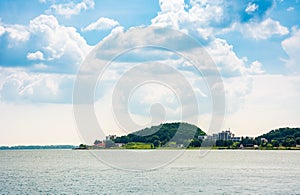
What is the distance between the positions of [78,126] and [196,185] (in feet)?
62.5

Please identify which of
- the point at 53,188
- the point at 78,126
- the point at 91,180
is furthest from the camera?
the point at 91,180

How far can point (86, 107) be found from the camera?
223 ft

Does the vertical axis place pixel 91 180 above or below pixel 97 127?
below

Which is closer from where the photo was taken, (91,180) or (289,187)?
(289,187)

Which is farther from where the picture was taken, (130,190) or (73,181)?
(73,181)

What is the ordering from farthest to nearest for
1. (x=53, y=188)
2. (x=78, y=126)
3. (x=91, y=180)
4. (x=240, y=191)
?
(x=91, y=180) → (x=78, y=126) → (x=53, y=188) → (x=240, y=191)

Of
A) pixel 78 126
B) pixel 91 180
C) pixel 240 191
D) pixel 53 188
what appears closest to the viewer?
pixel 240 191

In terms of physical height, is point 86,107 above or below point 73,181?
above

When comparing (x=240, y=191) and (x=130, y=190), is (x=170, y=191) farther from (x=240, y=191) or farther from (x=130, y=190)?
(x=240, y=191)

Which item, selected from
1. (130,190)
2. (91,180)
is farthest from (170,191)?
(91,180)

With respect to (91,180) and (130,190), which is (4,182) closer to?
(91,180)

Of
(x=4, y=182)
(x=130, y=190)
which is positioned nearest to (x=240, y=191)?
(x=130, y=190)

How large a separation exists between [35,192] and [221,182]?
91.0ft

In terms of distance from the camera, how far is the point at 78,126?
222ft
